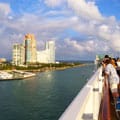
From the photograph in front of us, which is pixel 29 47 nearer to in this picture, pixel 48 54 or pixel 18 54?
pixel 18 54

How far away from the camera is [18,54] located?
92.4 m

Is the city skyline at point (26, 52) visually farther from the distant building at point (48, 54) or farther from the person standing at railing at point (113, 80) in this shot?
the person standing at railing at point (113, 80)

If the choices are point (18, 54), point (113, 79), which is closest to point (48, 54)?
point (18, 54)

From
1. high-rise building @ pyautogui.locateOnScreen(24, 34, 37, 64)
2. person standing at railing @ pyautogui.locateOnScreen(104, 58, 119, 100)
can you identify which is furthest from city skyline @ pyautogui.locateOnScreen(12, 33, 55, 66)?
person standing at railing @ pyautogui.locateOnScreen(104, 58, 119, 100)

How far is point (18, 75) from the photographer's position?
2329 inches

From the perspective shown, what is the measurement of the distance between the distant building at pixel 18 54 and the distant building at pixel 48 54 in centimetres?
1714

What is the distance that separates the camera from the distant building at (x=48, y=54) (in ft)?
370

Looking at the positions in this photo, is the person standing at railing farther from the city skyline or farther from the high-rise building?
the high-rise building

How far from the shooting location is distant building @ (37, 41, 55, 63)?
113 m

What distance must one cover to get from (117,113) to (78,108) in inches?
48.4

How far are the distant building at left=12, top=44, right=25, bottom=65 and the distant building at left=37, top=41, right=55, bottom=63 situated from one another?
17142 mm

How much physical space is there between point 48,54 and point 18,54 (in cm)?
2543

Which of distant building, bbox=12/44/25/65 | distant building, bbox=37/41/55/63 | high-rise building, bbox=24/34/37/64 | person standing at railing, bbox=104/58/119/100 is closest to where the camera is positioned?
person standing at railing, bbox=104/58/119/100

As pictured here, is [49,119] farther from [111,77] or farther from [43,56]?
[43,56]
